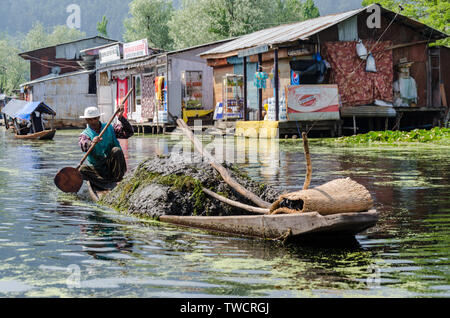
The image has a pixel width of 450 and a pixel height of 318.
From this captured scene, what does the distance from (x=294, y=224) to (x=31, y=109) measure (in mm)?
23460

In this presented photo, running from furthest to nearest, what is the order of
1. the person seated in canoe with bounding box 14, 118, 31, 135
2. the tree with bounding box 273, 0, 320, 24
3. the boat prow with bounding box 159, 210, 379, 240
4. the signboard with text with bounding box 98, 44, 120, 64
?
1. the tree with bounding box 273, 0, 320, 24
2. the signboard with text with bounding box 98, 44, 120, 64
3. the person seated in canoe with bounding box 14, 118, 31, 135
4. the boat prow with bounding box 159, 210, 379, 240

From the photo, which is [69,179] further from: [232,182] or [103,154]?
[232,182]

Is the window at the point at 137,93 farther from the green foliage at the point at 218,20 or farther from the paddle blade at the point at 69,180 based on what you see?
the paddle blade at the point at 69,180

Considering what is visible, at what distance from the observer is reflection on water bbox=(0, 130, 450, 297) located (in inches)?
180

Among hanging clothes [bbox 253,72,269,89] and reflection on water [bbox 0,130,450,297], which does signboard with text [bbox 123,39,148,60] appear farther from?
reflection on water [bbox 0,130,450,297]

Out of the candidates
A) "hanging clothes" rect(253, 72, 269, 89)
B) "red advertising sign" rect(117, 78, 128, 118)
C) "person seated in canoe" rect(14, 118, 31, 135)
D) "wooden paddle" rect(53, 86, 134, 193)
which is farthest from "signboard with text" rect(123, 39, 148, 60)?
"wooden paddle" rect(53, 86, 134, 193)

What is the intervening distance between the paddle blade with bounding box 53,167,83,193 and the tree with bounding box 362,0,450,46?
24.0 metres

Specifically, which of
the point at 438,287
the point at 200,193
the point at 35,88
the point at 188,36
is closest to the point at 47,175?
the point at 200,193

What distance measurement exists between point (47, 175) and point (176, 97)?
16361 mm

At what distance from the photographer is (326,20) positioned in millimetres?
23469

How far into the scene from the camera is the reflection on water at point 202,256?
15.0ft

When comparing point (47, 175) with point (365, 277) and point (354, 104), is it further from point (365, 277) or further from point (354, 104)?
point (354, 104)

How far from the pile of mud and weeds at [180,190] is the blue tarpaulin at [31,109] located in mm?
19807

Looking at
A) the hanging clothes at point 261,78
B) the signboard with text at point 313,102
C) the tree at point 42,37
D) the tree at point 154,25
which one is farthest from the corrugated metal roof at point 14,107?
the tree at point 42,37
